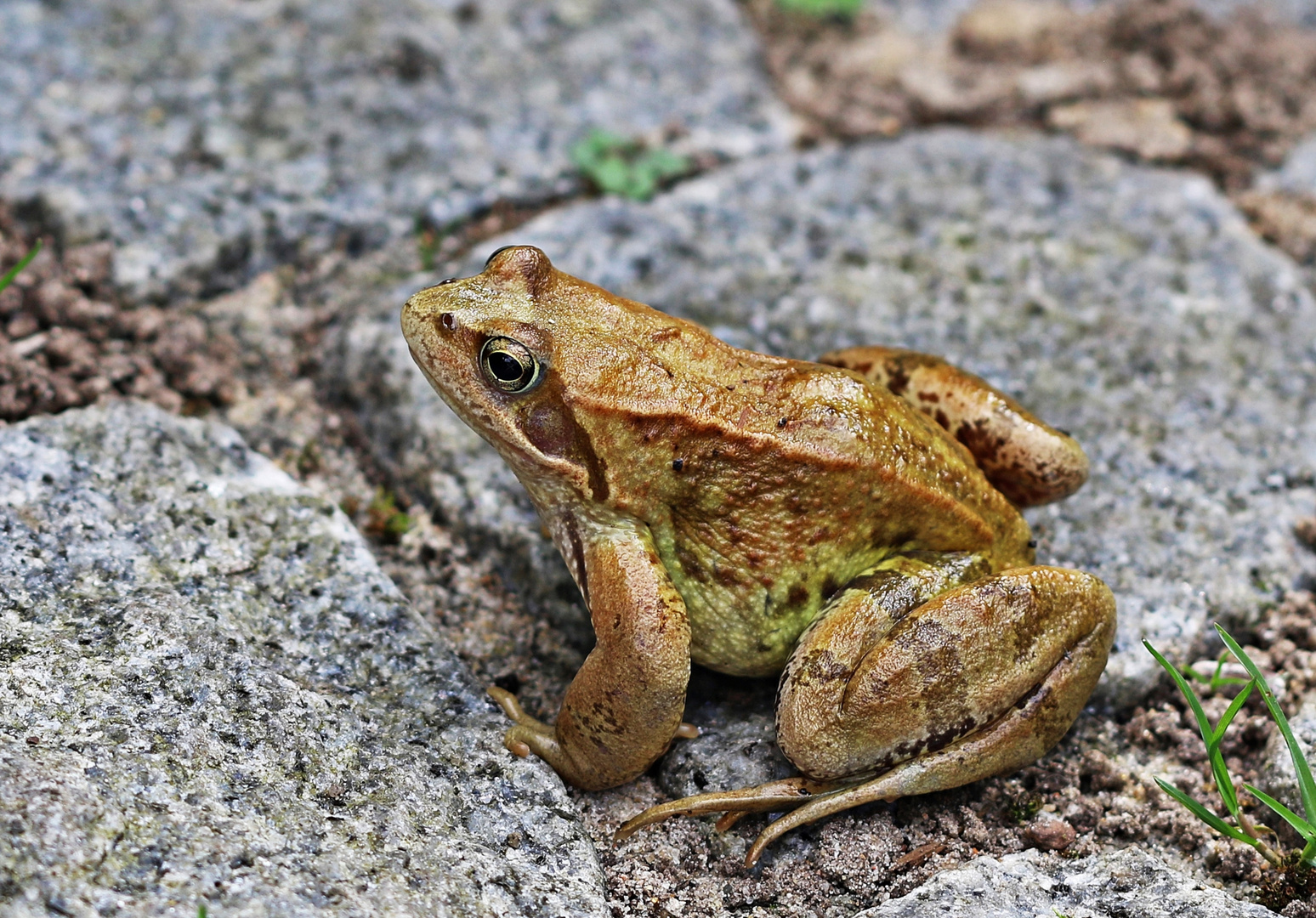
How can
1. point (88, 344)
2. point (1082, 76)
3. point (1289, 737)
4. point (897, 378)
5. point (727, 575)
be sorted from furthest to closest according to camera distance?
1. point (1082, 76)
2. point (88, 344)
3. point (897, 378)
4. point (727, 575)
5. point (1289, 737)

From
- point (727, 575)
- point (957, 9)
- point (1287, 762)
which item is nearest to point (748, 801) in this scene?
point (727, 575)

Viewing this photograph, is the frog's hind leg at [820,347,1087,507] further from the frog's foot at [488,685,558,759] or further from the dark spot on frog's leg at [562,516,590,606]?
the frog's foot at [488,685,558,759]

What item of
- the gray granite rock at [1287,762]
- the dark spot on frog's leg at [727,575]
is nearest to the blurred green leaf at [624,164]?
the dark spot on frog's leg at [727,575]

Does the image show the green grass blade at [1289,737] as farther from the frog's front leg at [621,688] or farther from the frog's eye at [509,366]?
the frog's eye at [509,366]

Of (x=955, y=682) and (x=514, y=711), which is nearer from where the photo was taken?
(x=955, y=682)

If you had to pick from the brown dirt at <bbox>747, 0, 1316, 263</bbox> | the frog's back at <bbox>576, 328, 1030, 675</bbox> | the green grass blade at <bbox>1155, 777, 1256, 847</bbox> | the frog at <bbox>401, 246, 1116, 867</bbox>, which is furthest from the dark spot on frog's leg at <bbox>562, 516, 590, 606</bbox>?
the brown dirt at <bbox>747, 0, 1316, 263</bbox>

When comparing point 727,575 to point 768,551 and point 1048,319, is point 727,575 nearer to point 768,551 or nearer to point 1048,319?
point 768,551
